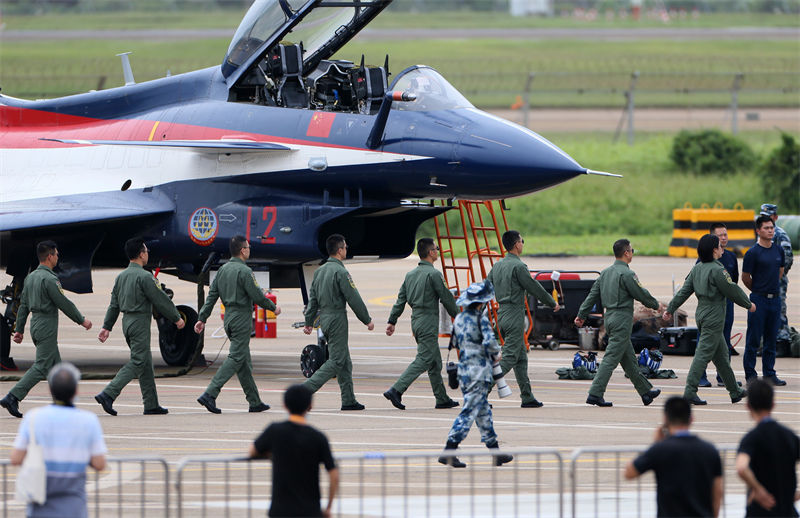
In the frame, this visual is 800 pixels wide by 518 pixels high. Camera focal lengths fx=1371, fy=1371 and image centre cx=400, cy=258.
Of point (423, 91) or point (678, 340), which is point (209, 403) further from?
point (678, 340)

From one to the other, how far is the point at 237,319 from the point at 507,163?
3403 mm

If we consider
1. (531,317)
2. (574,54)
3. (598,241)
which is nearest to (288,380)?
(531,317)

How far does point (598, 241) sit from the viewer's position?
121 feet

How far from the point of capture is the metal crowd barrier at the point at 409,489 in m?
8.96

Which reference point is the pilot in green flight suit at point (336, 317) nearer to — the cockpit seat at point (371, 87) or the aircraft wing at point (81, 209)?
the cockpit seat at point (371, 87)

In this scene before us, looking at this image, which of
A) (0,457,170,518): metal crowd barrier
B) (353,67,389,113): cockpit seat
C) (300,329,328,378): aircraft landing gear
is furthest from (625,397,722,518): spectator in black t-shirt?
(353,67,389,113): cockpit seat

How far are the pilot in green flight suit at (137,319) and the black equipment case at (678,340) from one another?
24.6ft

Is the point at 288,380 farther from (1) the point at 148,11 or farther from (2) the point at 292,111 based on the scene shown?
(1) the point at 148,11

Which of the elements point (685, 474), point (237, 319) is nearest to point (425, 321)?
point (237, 319)

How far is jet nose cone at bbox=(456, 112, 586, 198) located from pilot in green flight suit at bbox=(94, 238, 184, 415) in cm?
366

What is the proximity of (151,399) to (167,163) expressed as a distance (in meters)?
4.05

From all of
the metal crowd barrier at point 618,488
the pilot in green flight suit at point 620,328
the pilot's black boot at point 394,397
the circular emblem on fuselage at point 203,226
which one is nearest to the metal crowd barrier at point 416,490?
the metal crowd barrier at point 618,488

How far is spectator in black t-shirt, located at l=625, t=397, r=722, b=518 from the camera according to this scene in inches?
278

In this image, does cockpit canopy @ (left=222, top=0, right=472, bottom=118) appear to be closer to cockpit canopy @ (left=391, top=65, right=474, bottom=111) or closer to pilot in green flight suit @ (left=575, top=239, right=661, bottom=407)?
cockpit canopy @ (left=391, top=65, right=474, bottom=111)
